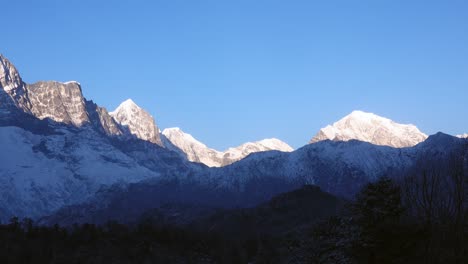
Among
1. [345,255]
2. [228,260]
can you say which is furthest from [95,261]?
[345,255]

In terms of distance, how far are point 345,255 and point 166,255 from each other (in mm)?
64191

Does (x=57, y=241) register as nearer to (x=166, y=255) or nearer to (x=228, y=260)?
(x=166, y=255)

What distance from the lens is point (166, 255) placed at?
108875 millimetres

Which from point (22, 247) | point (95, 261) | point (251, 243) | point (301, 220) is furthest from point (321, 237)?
point (301, 220)

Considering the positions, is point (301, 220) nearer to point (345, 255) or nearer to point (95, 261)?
point (95, 261)

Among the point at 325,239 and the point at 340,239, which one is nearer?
the point at 340,239

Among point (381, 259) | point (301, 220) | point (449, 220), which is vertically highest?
point (301, 220)

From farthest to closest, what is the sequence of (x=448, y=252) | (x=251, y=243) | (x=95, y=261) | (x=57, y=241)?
(x=251, y=243)
(x=57, y=241)
(x=95, y=261)
(x=448, y=252)

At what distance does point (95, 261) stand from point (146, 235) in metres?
16.8

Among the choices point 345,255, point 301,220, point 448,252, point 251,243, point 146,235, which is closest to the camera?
point 345,255

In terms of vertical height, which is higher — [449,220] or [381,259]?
[449,220]

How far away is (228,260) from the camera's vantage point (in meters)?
110

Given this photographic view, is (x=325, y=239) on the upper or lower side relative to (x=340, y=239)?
upper

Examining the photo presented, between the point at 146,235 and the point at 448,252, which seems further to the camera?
the point at 146,235
